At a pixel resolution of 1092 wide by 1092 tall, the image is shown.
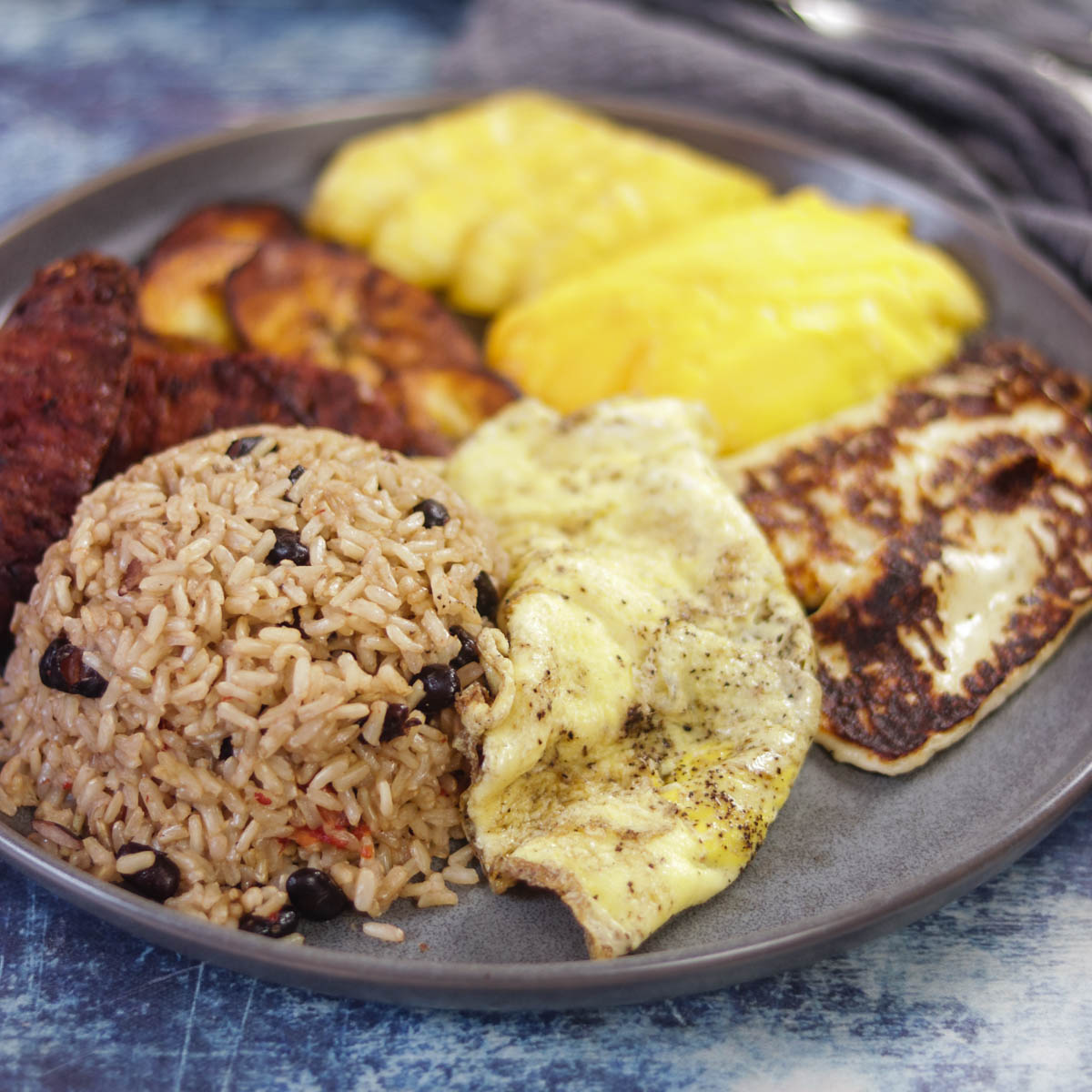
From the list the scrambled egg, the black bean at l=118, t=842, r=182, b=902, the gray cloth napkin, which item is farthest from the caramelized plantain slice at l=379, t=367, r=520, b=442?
the gray cloth napkin

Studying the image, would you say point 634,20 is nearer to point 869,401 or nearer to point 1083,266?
point 1083,266

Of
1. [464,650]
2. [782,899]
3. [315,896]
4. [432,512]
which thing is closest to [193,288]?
[432,512]

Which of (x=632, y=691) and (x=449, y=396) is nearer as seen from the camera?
(x=632, y=691)

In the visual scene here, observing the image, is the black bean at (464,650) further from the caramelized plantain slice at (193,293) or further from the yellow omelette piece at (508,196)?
the yellow omelette piece at (508,196)

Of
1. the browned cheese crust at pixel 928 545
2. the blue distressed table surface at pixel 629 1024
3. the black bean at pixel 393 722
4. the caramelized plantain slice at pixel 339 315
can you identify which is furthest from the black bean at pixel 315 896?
the caramelized plantain slice at pixel 339 315

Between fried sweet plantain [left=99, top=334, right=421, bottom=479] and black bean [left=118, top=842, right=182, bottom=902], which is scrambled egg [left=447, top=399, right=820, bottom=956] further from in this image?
black bean [left=118, top=842, right=182, bottom=902]

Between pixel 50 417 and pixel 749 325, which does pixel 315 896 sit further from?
pixel 749 325
